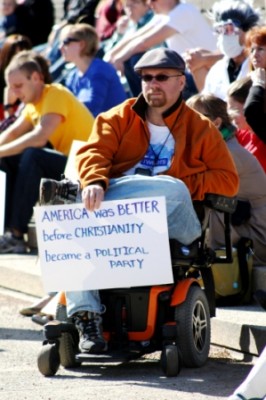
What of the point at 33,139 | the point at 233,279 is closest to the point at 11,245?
the point at 33,139

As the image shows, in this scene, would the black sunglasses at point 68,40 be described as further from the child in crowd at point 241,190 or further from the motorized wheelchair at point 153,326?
the motorized wheelchair at point 153,326

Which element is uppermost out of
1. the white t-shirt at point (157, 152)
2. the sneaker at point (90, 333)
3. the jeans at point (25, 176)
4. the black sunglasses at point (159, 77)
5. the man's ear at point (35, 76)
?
the black sunglasses at point (159, 77)

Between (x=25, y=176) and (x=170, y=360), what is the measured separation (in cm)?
395

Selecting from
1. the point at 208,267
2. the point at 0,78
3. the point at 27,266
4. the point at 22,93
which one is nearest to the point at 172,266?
the point at 208,267

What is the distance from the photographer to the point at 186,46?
10961 mm

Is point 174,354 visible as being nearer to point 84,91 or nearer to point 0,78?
point 84,91

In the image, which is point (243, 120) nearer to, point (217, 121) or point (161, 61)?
point (217, 121)

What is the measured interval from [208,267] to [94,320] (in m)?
0.78

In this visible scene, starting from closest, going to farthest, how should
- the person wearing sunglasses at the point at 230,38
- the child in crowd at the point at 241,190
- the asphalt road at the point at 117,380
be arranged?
the asphalt road at the point at 117,380 → the child in crowd at the point at 241,190 → the person wearing sunglasses at the point at 230,38

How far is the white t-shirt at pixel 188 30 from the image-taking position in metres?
10.7

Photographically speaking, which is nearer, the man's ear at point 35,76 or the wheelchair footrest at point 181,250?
the wheelchair footrest at point 181,250

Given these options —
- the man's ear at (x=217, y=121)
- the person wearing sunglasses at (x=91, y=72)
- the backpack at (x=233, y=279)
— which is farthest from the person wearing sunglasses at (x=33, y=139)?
the backpack at (x=233, y=279)

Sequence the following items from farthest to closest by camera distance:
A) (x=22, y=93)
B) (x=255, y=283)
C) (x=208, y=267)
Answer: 1. (x=22, y=93)
2. (x=255, y=283)
3. (x=208, y=267)

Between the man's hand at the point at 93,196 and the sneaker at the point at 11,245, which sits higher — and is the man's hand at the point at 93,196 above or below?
above
